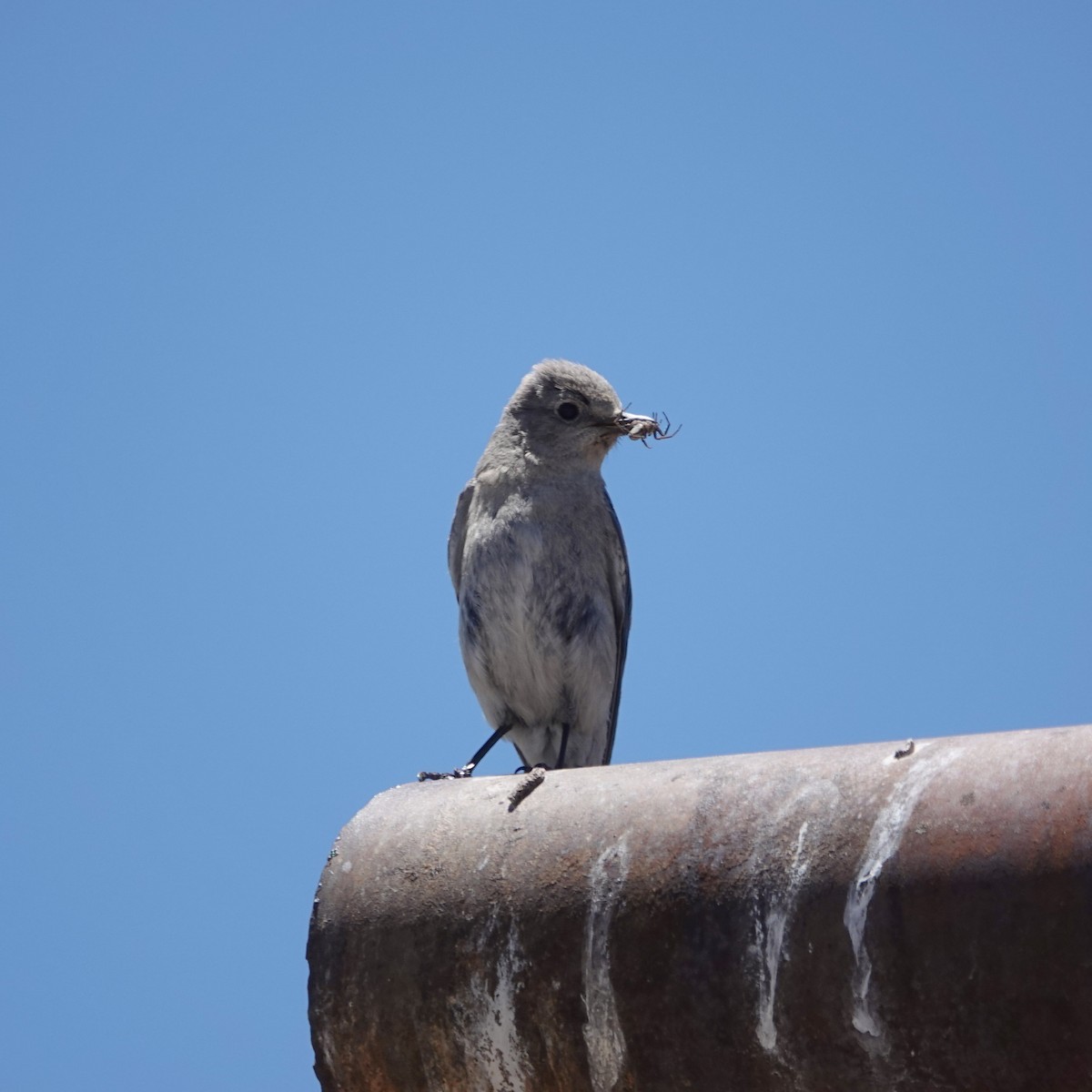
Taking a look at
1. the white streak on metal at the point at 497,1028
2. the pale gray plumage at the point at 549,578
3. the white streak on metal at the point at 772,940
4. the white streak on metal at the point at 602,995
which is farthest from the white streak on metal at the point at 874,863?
the pale gray plumage at the point at 549,578

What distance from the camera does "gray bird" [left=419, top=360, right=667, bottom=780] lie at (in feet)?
22.1

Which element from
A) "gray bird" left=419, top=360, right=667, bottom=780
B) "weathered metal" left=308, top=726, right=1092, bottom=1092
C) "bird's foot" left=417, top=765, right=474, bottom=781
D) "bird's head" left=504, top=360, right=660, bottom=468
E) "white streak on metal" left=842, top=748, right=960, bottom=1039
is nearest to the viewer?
"weathered metal" left=308, top=726, right=1092, bottom=1092

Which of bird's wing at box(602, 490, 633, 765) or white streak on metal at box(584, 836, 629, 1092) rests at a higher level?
bird's wing at box(602, 490, 633, 765)

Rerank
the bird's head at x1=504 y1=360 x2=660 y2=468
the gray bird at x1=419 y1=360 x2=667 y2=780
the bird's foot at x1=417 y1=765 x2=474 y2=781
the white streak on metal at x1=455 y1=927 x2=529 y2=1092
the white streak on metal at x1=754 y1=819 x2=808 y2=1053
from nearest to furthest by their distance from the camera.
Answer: the white streak on metal at x1=754 y1=819 x2=808 y2=1053 → the white streak on metal at x1=455 y1=927 x2=529 y2=1092 → the bird's foot at x1=417 y1=765 x2=474 y2=781 → the gray bird at x1=419 y1=360 x2=667 y2=780 → the bird's head at x1=504 y1=360 x2=660 y2=468

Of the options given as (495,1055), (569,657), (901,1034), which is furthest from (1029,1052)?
(569,657)

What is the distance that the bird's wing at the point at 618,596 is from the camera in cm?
715

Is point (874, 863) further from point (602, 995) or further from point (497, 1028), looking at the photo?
point (497, 1028)

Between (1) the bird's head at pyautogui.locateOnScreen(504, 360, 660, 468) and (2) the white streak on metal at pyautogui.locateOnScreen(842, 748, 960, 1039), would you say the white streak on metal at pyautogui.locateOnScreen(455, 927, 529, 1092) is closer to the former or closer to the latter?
(2) the white streak on metal at pyautogui.locateOnScreen(842, 748, 960, 1039)

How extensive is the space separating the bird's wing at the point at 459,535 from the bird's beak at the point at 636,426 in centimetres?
80

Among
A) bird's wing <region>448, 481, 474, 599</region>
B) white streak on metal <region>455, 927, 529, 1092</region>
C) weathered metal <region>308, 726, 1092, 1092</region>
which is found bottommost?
white streak on metal <region>455, 927, 529, 1092</region>

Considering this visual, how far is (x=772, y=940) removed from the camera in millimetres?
2689

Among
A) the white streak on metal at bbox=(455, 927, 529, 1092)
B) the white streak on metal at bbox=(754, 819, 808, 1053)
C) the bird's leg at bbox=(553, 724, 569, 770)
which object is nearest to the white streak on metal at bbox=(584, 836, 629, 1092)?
the white streak on metal at bbox=(455, 927, 529, 1092)

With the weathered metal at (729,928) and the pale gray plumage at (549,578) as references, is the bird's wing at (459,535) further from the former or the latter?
the weathered metal at (729,928)

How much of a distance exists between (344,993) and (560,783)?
0.67 meters
